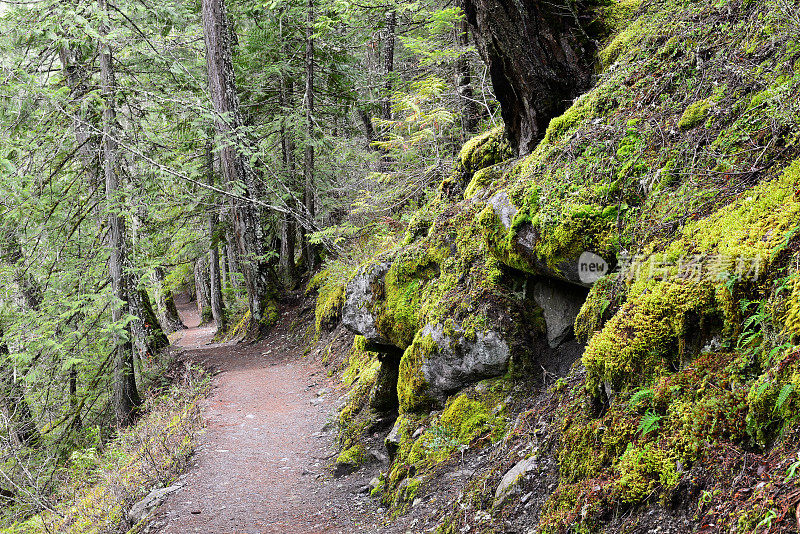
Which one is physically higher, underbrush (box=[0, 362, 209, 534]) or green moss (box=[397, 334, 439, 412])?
green moss (box=[397, 334, 439, 412])

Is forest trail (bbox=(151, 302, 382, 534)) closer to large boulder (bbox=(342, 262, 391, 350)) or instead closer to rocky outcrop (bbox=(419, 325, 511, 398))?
rocky outcrop (bbox=(419, 325, 511, 398))

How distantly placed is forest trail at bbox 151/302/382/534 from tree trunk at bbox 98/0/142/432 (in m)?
1.96

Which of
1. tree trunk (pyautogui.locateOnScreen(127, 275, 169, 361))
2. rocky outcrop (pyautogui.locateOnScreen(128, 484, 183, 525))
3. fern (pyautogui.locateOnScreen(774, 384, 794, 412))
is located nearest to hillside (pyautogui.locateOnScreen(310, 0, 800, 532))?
fern (pyautogui.locateOnScreen(774, 384, 794, 412))

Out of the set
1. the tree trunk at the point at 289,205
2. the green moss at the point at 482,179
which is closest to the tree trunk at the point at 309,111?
the tree trunk at the point at 289,205

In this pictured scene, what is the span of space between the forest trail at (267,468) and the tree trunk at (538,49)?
493cm

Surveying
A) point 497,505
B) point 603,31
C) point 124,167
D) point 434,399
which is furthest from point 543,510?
point 124,167

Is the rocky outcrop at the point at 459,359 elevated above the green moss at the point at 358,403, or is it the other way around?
the rocky outcrop at the point at 459,359

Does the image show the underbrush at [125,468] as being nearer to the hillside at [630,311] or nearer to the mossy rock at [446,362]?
the hillside at [630,311]

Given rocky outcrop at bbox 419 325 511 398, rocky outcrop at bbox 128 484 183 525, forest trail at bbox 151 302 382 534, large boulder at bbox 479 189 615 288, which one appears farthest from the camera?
rocky outcrop at bbox 128 484 183 525

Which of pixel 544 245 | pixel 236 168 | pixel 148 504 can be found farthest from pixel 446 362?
pixel 236 168

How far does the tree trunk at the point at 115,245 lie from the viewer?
32.2ft

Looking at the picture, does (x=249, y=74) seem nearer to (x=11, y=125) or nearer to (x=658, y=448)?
(x=11, y=125)

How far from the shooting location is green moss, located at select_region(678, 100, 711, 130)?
3.64 meters

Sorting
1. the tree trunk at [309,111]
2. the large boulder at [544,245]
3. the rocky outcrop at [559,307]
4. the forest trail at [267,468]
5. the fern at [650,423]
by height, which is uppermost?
the tree trunk at [309,111]
